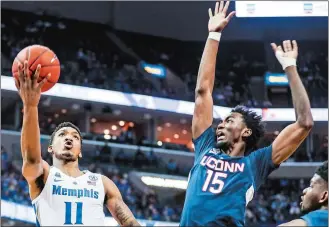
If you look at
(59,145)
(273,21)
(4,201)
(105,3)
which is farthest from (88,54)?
(59,145)

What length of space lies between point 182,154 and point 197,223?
25.6 m

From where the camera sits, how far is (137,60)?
33156mm

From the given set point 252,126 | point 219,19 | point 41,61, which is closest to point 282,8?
point 219,19

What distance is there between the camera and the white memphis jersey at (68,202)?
5691 mm

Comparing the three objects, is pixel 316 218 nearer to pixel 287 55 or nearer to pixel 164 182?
pixel 287 55

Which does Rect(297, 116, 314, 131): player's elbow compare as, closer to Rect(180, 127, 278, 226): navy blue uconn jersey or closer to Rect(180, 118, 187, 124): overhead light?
Rect(180, 127, 278, 226): navy blue uconn jersey

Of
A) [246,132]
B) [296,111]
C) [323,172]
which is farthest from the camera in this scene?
[246,132]

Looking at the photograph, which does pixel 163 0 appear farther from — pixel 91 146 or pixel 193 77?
pixel 91 146

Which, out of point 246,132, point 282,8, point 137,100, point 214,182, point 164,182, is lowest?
point 164,182

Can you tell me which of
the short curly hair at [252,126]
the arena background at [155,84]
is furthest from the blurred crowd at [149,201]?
the short curly hair at [252,126]

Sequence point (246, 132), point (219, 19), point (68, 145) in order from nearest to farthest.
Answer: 1. point (246, 132)
2. point (219, 19)
3. point (68, 145)

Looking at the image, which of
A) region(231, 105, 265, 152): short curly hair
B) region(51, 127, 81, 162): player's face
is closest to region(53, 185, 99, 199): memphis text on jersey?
region(51, 127, 81, 162): player's face

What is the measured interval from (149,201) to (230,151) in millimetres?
19412

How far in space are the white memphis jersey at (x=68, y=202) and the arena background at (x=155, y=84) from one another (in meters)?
17.9
